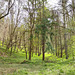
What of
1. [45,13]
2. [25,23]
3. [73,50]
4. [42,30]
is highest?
[45,13]


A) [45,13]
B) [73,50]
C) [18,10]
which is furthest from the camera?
[18,10]

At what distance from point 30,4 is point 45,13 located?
2.95 m

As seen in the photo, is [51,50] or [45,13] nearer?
[51,50]

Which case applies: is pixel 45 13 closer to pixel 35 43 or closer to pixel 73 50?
pixel 35 43

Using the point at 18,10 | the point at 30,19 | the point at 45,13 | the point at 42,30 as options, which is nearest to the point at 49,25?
the point at 42,30

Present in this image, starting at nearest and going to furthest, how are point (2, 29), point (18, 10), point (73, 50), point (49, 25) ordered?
point (73, 50) < point (49, 25) < point (18, 10) < point (2, 29)

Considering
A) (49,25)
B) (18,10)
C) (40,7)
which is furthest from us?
(18,10)

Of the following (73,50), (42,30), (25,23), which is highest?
(25,23)

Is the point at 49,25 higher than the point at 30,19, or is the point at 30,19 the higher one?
the point at 30,19

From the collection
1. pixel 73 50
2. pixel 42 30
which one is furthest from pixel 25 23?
pixel 73 50

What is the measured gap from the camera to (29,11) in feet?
52.5

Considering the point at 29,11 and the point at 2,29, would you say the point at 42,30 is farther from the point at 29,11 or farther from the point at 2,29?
the point at 2,29

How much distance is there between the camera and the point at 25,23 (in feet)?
55.3

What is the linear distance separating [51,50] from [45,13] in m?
6.31
